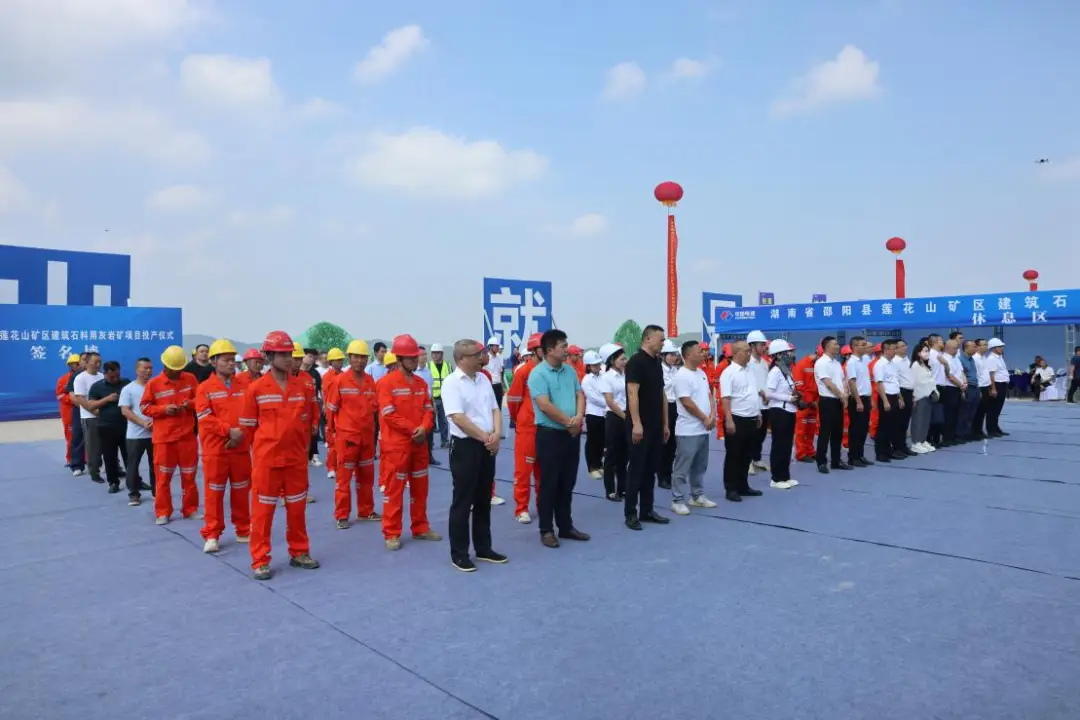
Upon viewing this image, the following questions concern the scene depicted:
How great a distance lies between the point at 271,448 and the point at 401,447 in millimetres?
1041

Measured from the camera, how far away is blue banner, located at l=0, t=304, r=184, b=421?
16.7 meters

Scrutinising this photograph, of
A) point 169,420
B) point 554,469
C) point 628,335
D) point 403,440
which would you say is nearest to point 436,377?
point 169,420

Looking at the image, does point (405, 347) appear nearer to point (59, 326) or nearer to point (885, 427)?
point (885, 427)

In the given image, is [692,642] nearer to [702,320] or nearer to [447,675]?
[447,675]

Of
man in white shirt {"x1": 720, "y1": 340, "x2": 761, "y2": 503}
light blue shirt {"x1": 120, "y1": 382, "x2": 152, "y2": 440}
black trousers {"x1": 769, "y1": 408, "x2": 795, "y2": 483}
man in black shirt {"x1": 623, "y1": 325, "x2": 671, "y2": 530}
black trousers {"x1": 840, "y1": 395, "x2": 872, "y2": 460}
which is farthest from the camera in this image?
black trousers {"x1": 840, "y1": 395, "x2": 872, "y2": 460}

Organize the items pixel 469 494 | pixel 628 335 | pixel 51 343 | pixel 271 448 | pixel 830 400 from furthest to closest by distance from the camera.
A: pixel 628 335 < pixel 51 343 < pixel 830 400 < pixel 469 494 < pixel 271 448

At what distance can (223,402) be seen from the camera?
18.0ft

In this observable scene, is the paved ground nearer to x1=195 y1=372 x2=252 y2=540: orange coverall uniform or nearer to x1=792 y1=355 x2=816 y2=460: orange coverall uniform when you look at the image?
x1=195 y1=372 x2=252 y2=540: orange coverall uniform

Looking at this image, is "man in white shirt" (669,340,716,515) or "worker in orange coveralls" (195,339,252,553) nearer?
"worker in orange coveralls" (195,339,252,553)

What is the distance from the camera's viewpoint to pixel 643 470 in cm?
575

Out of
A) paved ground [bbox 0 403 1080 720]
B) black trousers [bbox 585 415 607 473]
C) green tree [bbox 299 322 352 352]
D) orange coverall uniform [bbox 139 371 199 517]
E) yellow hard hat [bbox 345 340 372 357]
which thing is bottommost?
paved ground [bbox 0 403 1080 720]

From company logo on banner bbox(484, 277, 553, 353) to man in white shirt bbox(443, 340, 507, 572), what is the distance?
9498 millimetres

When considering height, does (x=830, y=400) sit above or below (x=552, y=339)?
below

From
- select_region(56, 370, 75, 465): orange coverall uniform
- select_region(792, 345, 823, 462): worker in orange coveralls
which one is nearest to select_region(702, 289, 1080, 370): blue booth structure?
select_region(792, 345, 823, 462): worker in orange coveralls
